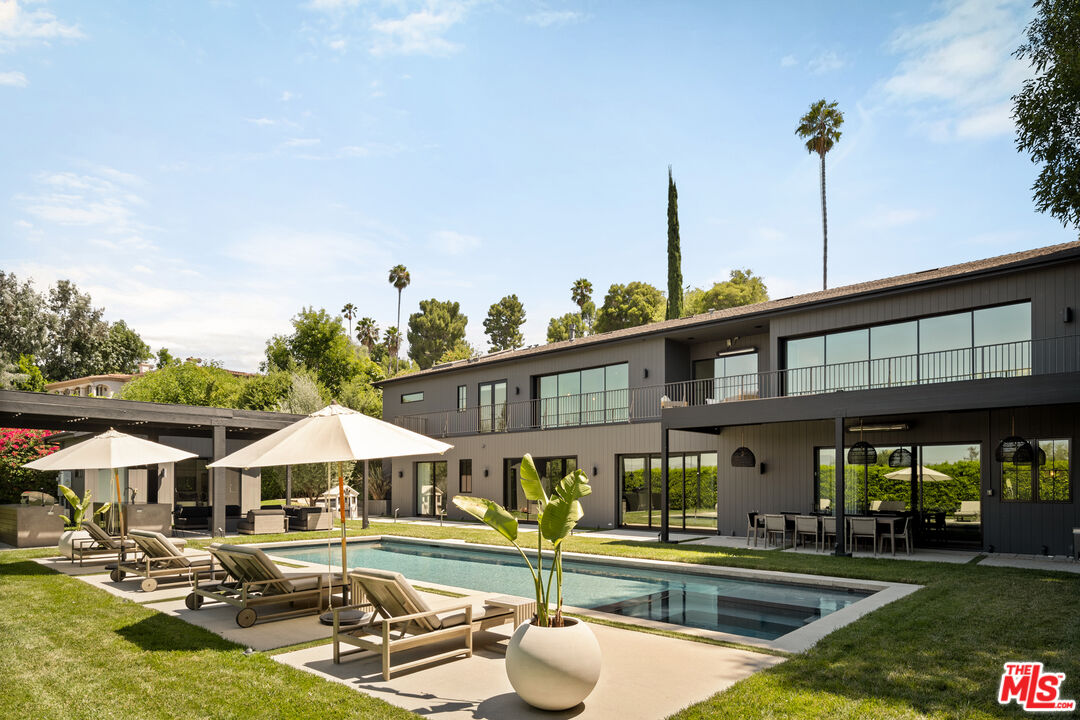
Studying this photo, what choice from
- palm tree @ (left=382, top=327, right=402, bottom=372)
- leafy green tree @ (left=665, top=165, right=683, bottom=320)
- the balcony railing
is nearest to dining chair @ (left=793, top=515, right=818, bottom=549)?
the balcony railing

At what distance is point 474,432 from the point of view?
2525 cm

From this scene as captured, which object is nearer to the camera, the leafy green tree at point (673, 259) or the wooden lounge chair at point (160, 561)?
the wooden lounge chair at point (160, 561)

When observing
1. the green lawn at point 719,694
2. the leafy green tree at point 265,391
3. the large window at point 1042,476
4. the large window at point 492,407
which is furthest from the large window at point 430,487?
the large window at point 1042,476

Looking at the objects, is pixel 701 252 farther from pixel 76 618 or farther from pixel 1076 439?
pixel 76 618

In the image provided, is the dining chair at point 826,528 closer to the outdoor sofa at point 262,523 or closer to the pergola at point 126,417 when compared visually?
the pergola at point 126,417

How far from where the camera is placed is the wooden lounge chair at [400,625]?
5672 millimetres

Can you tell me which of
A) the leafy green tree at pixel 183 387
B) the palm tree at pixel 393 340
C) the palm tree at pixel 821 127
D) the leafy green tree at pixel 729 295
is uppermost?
the palm tree at pixel 821 127

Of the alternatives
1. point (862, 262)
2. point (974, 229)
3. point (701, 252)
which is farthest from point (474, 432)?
point (862, 262)

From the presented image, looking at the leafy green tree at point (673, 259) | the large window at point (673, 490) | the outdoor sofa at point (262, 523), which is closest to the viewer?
the large window at point (673, 490)

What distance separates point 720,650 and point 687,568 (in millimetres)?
5386

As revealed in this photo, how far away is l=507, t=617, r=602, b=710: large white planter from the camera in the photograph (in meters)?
4.58

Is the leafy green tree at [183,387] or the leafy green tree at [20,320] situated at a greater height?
the leafy green tree at [20,320]

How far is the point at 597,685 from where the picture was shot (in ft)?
17.5

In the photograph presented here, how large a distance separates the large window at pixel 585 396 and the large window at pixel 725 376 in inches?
86.9
